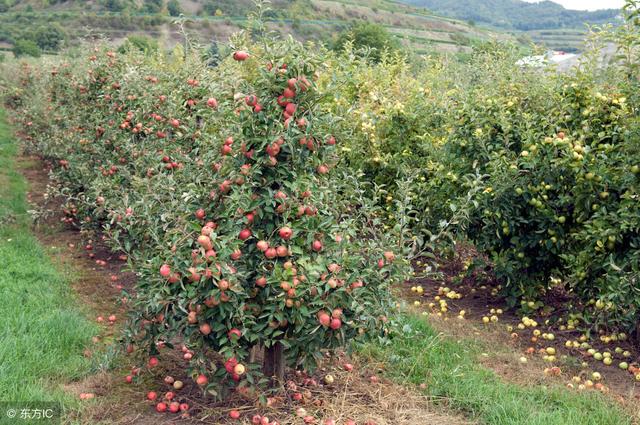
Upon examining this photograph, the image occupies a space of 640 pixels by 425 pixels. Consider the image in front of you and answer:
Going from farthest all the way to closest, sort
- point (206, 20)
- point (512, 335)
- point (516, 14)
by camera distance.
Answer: point (516, 14) → point (206, 20) → point (512, 335)

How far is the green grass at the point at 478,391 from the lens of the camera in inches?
130

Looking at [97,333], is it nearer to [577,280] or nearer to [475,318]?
[475,318]

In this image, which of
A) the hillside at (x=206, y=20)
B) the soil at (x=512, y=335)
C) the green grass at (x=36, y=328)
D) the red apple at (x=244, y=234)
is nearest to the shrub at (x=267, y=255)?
the red apple at (x=244, y=234)

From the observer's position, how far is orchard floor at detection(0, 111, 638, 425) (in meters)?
3.29

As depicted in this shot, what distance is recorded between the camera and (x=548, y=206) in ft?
16.0

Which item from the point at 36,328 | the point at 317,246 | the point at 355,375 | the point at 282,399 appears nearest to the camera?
the point at 317,246

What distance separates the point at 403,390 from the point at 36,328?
2479 millimetres

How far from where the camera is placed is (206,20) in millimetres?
38281

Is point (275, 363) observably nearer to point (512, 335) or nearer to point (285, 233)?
point (285, 233)

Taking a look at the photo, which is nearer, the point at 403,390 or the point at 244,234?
the point at 244,234

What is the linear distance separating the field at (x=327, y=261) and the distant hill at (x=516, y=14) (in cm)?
5126

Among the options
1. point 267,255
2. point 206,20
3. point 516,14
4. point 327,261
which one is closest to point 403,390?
point 327,261

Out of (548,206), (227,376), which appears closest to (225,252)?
(227,376)

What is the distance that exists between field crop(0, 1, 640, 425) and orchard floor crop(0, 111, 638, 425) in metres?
0.02
